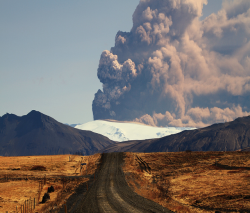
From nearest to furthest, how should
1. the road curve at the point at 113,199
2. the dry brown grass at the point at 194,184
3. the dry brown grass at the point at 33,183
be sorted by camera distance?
the road curve at the point at 113,199, the dry brown grass at the point at 194,184, the dry brown grass at the point at 33,183

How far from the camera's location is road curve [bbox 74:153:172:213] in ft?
98.5

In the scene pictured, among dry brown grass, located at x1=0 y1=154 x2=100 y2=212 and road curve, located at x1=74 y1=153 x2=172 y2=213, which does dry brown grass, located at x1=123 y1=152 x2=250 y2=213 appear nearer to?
road curve, located at x1=74 y1=153 x2=172 y2=213

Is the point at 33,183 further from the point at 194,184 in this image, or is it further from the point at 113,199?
the point at 194,184

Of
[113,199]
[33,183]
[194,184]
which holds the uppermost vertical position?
[33,183]

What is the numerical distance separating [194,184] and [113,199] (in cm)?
1790

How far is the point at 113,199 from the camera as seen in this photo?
115 feet

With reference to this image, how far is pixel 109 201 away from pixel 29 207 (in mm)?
11689

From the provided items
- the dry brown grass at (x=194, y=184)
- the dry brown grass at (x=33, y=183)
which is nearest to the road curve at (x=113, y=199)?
the dry brown grass at (x=194, y=184)

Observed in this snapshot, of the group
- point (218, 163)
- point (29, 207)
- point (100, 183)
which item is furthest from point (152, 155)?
point (29, 207)

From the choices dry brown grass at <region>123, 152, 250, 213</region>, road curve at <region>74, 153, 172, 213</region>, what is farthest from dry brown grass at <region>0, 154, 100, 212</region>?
dry brown grass at <region>123, 152, 250, 213</region>

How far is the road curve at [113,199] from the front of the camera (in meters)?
30.0

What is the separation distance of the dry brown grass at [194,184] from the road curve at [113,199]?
1946 mm

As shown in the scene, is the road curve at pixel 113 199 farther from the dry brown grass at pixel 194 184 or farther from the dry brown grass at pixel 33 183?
the dry brown grass at pixel 33 183

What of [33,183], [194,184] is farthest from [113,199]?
[33,183]
